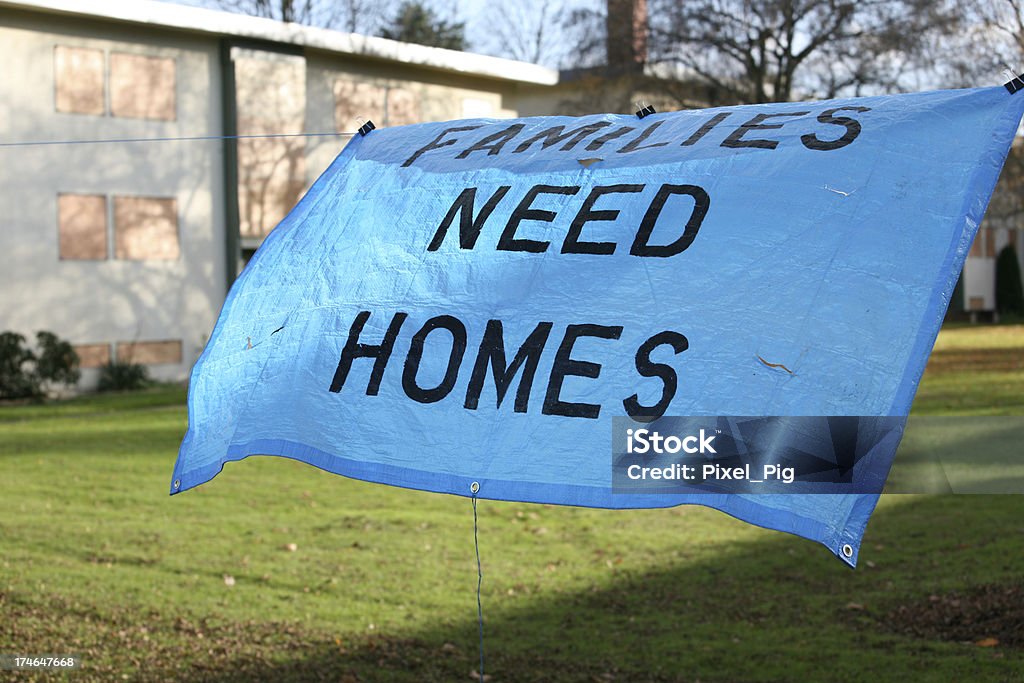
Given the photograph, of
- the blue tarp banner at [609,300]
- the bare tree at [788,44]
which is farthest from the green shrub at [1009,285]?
the blue tarp banner at [609,300]

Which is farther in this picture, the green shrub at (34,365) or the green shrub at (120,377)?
the green shrub at (120,377)

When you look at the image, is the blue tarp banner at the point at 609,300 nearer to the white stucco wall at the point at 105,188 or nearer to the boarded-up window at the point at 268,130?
the white stucco wall at the point at 105,188

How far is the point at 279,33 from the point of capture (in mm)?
24141

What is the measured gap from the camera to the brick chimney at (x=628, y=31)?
23.4 m

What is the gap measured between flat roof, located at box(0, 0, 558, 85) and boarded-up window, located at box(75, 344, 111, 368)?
5907 millimetres

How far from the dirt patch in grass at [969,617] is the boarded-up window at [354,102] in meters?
19.3

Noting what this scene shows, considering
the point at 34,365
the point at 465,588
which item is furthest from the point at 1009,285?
the point at 465,588

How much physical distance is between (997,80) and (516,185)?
16.6m

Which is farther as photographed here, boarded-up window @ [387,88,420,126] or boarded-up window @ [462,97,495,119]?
boarded-up window @ [462,97,495,119]

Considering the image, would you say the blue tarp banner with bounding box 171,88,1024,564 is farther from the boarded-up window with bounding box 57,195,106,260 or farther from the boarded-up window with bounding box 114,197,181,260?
the boarded-up window with bounding box 114,197,181,260

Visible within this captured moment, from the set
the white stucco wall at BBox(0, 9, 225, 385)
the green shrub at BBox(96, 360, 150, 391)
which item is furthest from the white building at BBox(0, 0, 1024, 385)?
the green shrub at BBox(96, 360, 150, 391)

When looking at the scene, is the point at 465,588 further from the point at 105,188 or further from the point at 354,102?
the point at 354,102

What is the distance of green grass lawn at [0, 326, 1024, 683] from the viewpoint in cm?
766

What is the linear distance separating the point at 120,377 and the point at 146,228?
2.90 metres
